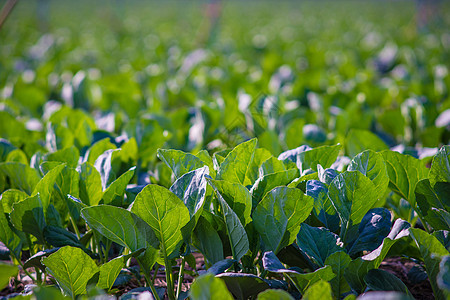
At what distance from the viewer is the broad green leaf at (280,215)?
899 mm

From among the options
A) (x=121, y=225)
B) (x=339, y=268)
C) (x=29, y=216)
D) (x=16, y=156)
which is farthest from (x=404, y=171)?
(x=16, y=156)

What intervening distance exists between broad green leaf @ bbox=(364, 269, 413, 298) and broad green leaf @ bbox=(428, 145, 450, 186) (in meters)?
0.26

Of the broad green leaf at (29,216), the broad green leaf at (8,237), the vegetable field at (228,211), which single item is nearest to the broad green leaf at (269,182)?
the vegetable field at (228,211)

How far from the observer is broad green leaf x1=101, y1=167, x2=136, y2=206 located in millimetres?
1090

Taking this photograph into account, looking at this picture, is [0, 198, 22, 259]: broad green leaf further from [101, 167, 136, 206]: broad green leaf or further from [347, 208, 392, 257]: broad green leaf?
[347, 208, 392, 257]: broad green leaf

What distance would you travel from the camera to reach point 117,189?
1110 mm

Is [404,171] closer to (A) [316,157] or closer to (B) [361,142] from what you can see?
(A) [316,157]

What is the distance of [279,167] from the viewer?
108 cm

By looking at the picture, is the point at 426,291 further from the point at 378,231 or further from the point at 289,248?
the point at 289,248

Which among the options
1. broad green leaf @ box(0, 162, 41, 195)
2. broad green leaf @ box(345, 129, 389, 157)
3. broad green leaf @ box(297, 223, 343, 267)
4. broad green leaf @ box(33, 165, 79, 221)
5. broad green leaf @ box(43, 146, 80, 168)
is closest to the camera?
broad green leaf @ box(297, 223, 343, 267)

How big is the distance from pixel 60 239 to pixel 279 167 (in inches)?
23.4

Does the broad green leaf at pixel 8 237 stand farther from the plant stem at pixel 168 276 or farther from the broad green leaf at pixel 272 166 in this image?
the broad green leaf at pixel 272 166

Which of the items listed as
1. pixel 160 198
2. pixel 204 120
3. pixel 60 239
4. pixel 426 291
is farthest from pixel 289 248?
pixel 204 120

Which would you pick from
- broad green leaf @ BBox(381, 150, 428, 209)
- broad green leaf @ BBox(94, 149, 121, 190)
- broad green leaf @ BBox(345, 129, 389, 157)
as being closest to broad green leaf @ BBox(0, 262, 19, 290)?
broad green leaf @ BBox(94, 149, 121, 190)
